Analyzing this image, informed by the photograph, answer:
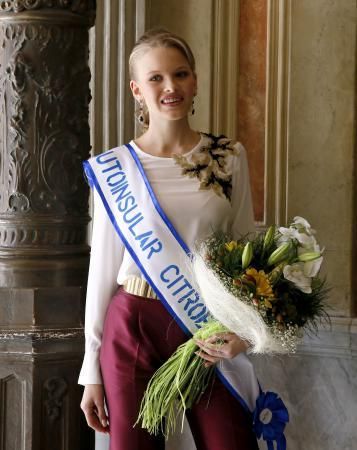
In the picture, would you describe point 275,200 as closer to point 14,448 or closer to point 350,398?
point 350,398

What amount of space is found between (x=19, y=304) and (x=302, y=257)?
1278 millimetres

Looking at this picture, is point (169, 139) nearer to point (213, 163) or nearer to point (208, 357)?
point (213, 163)

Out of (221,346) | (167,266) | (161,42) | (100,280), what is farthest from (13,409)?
(161,42)

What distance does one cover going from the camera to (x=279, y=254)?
2.38 metres

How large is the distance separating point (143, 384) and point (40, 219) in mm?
985

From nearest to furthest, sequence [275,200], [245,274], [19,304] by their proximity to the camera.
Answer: [245,274]
[19,304]
[275,200]

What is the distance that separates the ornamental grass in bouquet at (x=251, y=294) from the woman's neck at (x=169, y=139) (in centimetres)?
27

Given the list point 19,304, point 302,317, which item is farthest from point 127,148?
point 19,304

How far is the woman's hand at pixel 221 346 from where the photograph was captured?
8.00 ft

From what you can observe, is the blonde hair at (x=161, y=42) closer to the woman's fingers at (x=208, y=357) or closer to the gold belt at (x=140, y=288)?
the gold belt at (x=140, y=288)

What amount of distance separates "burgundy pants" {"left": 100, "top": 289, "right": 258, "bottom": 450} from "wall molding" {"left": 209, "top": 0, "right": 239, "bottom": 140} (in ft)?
4.64

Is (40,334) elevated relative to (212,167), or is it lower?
lower

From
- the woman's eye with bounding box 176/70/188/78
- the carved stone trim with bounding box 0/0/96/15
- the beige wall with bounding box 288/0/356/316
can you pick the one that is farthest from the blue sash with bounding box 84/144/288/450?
the beige wall with bounding box 288/0/356/316

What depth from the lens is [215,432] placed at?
2547mm
